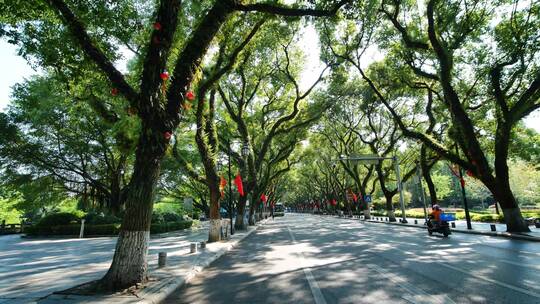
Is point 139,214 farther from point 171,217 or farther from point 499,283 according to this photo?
point 171,217

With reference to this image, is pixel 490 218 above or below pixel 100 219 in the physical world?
below

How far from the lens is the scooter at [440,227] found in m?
15.9

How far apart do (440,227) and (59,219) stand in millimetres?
27132

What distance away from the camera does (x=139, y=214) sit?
6992mm

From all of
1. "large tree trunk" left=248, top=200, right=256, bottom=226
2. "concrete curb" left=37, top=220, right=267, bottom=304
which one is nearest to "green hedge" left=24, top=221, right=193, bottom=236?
"large tree trunk" left=248, top=200, right=256, bottom=226

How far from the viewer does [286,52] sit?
824 inches

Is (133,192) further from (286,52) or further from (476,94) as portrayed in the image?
(476,94)

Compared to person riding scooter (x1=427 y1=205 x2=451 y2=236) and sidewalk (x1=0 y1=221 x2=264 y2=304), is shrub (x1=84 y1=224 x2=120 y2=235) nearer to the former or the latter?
sidewalk (x1=0 y1=221 x2=264 y2=304)

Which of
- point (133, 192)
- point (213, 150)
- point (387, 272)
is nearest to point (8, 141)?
point (213, 150)

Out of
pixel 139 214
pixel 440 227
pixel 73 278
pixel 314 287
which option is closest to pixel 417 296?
pixel 314 287

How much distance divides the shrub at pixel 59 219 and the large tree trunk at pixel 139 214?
23470mm

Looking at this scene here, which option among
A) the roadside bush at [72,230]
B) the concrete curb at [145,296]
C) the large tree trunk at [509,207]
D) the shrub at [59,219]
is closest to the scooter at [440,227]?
the large tree trunk at [509,207]

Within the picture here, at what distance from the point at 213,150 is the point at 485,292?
1334 cm

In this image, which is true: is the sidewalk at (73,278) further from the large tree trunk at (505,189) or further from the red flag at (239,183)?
the large tree trunk at (505,189)
